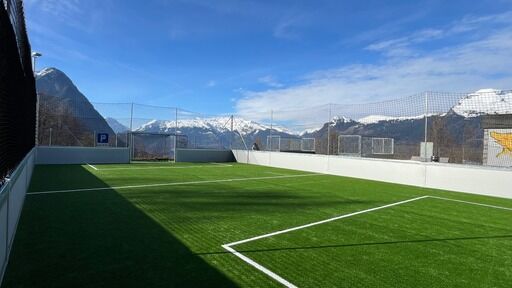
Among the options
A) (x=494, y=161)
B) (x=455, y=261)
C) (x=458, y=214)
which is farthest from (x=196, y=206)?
(x=494, y=161)

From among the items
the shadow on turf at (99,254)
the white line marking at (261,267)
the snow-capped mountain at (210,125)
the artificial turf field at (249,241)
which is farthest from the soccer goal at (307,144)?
the white line marking at (261,267)

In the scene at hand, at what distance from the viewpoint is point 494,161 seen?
497 inches

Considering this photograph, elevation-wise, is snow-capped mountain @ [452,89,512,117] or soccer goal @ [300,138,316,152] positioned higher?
snow-capped mountain @ [452,89,512,117]

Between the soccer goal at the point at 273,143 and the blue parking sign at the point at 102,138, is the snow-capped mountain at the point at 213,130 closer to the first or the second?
the soccer goal at the point at 273,143

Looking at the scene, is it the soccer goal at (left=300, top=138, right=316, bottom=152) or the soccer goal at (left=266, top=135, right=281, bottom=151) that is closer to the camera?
the soccer goal at (left=300, top=138, right=316, bottom=152)

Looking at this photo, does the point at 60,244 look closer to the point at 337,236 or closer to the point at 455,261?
the point at 337,236

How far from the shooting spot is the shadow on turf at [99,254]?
3.65m

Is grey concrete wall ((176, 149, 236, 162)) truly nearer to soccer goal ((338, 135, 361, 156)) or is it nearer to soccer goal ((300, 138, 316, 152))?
soccer goal ((300, 138, 316, 152))

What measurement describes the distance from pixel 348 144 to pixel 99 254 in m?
15.9

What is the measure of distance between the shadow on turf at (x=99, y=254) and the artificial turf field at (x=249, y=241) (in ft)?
0.04

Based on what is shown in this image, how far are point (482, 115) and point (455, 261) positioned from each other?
409 inches

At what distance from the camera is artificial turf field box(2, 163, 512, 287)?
12.7 ft

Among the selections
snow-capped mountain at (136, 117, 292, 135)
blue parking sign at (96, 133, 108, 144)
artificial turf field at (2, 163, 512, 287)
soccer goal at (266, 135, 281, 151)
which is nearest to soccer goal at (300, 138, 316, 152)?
soccer goal at (266, 135, 281, 151)

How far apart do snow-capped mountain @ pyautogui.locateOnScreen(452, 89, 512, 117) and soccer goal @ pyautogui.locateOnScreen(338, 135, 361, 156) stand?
5.88 metres
